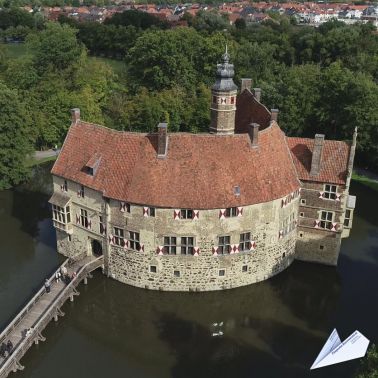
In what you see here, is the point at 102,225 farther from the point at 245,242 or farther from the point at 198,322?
the point at 245,242

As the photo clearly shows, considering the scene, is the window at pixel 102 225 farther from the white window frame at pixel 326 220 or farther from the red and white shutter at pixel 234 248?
the white window frame at pixel 326 220

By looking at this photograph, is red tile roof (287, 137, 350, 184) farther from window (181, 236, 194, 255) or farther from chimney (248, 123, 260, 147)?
window (181, 236, 194, 255)

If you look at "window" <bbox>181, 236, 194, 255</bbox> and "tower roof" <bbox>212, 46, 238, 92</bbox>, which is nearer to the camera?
"window" <bbox>181, 236, 194, 255</bbox>

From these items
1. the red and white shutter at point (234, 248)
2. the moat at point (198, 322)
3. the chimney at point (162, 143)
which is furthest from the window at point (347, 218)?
the chimney at point (162, 143)

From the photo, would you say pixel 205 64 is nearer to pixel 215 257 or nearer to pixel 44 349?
pixel 215 257

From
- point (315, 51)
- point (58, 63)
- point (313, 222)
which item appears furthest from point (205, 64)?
point (313, 222)

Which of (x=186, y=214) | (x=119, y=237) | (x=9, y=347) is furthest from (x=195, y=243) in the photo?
(x=9, y=347)

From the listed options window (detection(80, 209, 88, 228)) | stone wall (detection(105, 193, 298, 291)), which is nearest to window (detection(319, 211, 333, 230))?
stone wall (detection(105, 193, 298, 291))
